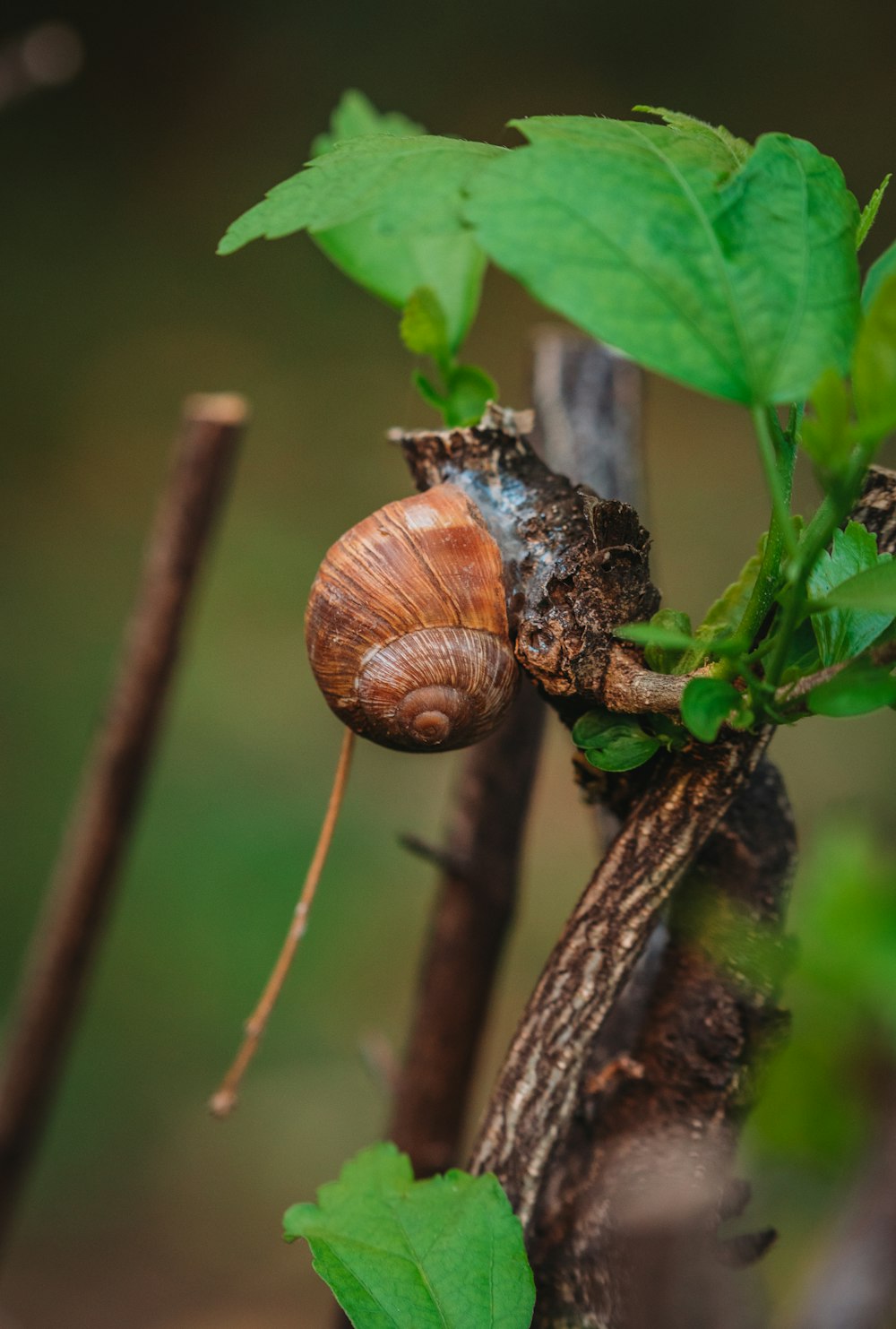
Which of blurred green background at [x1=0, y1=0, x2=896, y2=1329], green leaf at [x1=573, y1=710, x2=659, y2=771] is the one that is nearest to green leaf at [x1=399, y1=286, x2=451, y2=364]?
green leaf at [x1=573, y1=710, x2=659, y2=771]

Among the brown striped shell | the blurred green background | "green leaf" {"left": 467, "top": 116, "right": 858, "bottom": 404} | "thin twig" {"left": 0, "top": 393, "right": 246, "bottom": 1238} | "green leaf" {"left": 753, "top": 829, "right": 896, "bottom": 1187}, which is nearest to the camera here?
"green leaf" {"left": 753, "top": 829, "right": 896, "bottom": 1187}

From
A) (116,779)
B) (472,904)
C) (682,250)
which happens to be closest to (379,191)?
(682,250)

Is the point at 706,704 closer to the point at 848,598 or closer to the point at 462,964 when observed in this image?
the point at 848,598

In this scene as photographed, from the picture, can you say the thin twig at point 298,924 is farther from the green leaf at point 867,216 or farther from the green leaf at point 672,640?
the green leaf at point 867,216

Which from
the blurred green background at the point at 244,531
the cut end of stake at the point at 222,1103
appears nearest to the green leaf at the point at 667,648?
the cut end of stake at the point at 222,1103

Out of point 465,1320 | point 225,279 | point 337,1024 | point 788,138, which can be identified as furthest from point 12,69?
point 337,1024

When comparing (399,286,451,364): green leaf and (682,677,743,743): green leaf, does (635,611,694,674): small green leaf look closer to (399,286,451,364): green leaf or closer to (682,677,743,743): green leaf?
(682,677,743,743): green leaf
